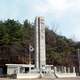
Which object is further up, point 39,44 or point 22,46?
point 22,46

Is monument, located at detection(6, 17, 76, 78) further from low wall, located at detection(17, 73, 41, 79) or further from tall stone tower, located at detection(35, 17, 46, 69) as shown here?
low wall, located at detection(17, 73, 41, 79)

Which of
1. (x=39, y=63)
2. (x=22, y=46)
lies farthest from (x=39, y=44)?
(x=22, y=46)

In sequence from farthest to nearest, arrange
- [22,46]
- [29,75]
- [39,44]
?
[22,46] → [39,44] → [29,75]

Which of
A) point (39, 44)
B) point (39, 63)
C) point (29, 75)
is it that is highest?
point (39, 44)

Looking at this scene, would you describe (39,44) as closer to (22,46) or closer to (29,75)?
(29,75)

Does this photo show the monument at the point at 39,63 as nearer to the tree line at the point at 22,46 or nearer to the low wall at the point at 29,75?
the low wall at the point at 29,75

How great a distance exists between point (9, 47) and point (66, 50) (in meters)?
15.2

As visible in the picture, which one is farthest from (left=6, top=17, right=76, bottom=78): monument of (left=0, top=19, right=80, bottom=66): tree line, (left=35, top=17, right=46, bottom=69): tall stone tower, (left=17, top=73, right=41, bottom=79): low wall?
(left=0, top=19, right=80, bottom=66): tree line

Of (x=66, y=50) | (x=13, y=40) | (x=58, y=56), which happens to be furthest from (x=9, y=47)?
(x=66, y=50)

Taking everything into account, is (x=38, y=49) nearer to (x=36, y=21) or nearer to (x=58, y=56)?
(x=36, y=21)

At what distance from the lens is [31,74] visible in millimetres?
32375

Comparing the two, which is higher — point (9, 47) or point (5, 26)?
point (5, 26)

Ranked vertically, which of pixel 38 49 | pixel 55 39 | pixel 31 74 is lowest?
pixel 31 74

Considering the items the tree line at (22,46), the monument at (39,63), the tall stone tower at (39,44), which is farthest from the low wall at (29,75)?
the tree line at (22,46)
